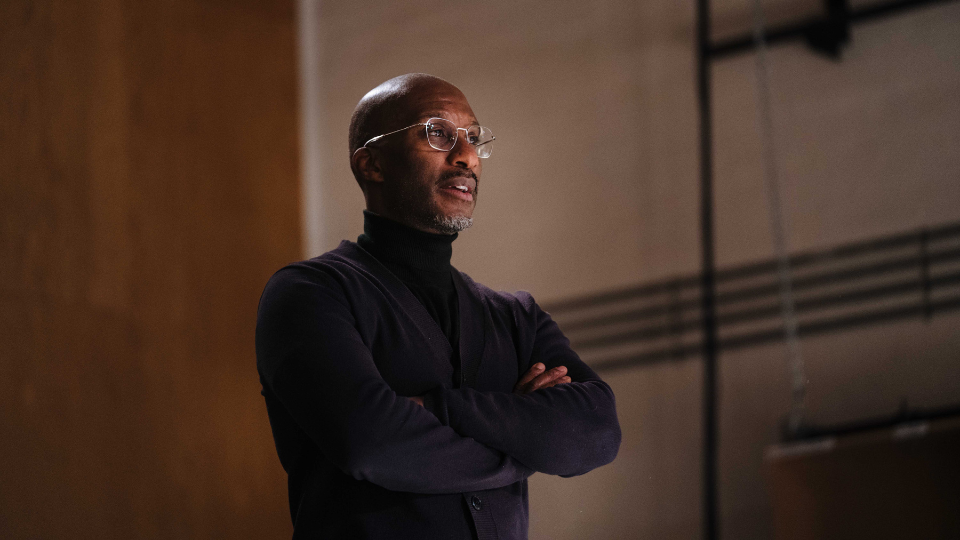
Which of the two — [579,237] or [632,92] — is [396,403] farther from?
[632,92]

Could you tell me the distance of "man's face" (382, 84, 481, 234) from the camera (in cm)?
133

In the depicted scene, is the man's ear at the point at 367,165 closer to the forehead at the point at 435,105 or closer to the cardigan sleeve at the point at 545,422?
the forehead at the point at 435,105

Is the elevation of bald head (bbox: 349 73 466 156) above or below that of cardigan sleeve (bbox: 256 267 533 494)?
above

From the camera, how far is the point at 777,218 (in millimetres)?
3295

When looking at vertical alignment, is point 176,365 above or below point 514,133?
below

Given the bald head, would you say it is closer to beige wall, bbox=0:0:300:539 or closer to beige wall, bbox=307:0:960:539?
beige wall, bbox=0:0:300:539

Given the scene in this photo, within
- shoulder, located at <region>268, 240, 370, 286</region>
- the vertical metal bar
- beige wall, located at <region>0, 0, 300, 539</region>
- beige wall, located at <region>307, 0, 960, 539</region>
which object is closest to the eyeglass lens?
shoulder, located at <region>268, 240, 370, 286</region>

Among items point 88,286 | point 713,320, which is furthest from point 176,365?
point 713,320

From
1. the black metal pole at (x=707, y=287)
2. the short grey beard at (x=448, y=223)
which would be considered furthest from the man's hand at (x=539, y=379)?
the black metal pole at (x=707, y=287)

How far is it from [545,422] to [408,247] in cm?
36

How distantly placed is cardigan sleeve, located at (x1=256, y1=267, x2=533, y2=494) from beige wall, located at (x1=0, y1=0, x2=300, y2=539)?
165 cm

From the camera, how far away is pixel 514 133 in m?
3.54

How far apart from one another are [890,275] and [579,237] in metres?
1.19

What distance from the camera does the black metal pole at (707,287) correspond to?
320 cm
